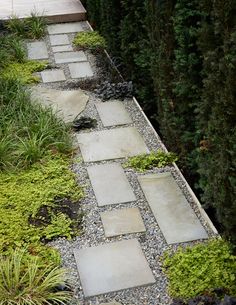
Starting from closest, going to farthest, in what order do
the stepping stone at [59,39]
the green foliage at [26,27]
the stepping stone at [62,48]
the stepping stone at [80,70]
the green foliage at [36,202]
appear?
the green foliage at [36,202]
the stepping stone at [80,70]
the stepping stone at [62,48]
the stepping stone at [59,39]
the green foliage at [26,27]

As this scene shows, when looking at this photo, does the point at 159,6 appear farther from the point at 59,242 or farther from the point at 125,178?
the point at 59,242

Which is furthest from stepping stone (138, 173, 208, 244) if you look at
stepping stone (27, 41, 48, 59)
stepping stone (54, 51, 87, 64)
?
stepping stone (27, 41, 48, 59)

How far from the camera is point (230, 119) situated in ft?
8.48

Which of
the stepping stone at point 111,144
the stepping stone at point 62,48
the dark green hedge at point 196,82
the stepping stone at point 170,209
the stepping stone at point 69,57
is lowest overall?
the stepping stone at point 170,209

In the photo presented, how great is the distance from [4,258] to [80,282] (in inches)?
18.2

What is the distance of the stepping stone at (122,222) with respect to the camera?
304 centimetres

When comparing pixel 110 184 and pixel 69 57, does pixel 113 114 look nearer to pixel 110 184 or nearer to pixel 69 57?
pixel 110 184

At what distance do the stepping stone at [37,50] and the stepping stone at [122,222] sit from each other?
334cm

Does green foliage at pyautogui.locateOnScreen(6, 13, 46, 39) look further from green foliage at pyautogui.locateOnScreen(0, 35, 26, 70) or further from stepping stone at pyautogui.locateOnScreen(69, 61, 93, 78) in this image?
stepping stone at pyautogui.locateOnScreen(69, 61, 93, 78)

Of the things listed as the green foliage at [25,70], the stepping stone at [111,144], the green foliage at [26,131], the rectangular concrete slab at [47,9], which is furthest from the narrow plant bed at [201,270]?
the rectangular concrete slab at [47,9]

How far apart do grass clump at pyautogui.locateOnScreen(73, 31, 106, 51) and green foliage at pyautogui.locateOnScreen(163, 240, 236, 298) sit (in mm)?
3990

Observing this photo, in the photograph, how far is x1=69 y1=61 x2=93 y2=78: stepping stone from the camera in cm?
551

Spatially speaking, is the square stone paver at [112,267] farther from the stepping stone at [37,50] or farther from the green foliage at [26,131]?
the stepping stone at [37,50]

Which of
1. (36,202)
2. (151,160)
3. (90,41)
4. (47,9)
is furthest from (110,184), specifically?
(47,9)
